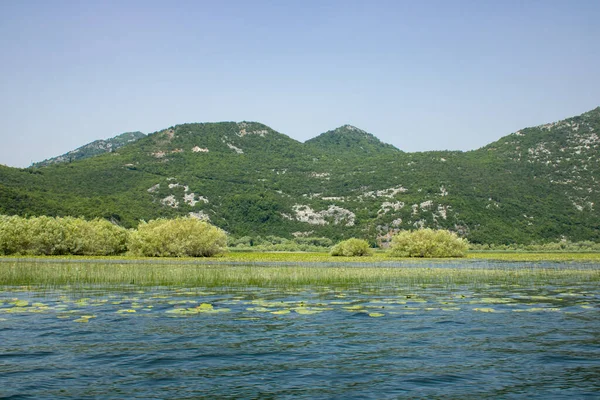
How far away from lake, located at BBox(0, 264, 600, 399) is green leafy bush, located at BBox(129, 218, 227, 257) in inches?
1804

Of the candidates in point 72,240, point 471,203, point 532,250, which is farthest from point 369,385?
point 471,203

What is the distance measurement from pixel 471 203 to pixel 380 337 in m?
117

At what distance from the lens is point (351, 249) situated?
81.2m

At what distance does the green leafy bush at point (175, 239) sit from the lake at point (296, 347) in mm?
45814

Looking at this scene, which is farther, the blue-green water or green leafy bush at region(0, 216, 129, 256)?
green leafy bush at region(0, 216, 129, 256)

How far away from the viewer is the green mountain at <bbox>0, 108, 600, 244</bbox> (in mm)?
116562

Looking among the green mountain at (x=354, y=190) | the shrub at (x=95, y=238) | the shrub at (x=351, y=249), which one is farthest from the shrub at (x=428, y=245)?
the shrub at (x=95, y=238)

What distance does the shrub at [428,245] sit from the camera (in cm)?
7938

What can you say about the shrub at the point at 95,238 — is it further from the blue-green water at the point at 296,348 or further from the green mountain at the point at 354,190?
the blue-green water at the point at 296,348

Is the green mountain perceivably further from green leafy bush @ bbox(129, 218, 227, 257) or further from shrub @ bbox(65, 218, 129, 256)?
green leafy bush @ bbox(129, 218, 227, 257)

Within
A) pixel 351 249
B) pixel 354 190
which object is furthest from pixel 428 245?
pixel 354 190

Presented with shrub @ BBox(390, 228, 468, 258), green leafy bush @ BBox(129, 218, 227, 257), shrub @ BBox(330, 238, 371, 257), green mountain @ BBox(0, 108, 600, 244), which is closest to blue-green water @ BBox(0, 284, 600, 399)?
green leafy bush @ BBox(129, 218, 227, 257)

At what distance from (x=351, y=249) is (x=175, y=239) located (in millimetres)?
25486

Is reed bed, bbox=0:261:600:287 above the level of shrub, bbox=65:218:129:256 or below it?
below
